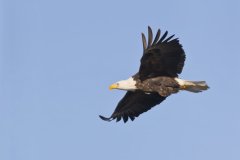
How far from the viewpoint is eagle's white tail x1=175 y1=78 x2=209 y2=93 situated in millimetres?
18016

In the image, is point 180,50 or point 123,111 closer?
point 180,50

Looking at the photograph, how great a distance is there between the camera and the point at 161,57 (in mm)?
17844

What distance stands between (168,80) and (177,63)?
437mm

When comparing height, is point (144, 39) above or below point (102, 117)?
above

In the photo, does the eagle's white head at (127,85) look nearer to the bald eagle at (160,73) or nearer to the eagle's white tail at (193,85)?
the bald eagle at (160,73)

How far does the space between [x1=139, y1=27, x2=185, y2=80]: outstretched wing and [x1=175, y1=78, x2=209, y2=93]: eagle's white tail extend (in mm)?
219

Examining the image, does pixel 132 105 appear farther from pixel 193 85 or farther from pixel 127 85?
pixel 193 85

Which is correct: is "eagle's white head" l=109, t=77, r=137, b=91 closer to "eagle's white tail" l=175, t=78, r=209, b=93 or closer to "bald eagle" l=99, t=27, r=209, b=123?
"bald eagle" l=99, t=27, r=209, b=123

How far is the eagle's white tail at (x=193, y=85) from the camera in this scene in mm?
18016

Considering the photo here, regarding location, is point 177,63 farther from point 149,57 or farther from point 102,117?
point 102,117

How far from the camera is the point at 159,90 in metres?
18.1

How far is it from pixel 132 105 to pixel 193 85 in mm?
1684

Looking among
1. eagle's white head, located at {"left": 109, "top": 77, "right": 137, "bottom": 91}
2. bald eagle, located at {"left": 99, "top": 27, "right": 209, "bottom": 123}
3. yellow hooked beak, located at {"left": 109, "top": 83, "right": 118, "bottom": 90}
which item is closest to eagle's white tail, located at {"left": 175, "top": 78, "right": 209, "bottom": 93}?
bald eagle, located at {"left": 99, "top": 27, "right": 209, "bottom": 123}

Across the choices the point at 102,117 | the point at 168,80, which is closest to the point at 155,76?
the point at 168,80
